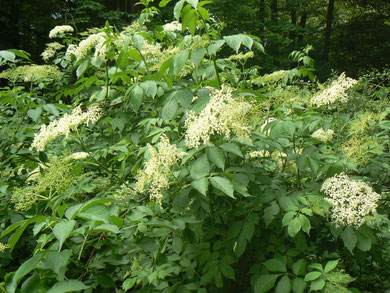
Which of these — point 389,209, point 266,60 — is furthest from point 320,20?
point 389,209

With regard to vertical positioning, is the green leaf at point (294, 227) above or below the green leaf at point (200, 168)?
Answer: below

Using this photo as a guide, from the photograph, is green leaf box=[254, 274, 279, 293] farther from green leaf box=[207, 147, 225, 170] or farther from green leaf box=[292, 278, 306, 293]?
green leaf box=[207, 147, 225, 170]

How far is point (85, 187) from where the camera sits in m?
2.19

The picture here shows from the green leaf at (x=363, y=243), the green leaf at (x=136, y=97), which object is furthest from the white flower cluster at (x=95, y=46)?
the green leaf at (x=363, y=243)

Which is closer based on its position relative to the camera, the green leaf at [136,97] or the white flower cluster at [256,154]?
the green leaf at [136,97]

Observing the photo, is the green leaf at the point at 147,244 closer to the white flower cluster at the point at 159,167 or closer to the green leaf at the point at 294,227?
the white flower cluster at the point at 159,167

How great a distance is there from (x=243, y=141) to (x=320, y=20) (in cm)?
2172

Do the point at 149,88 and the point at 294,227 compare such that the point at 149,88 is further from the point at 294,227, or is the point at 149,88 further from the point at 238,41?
the point at 294,227

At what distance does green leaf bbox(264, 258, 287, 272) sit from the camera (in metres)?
1.64

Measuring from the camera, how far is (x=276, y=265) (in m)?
1.67

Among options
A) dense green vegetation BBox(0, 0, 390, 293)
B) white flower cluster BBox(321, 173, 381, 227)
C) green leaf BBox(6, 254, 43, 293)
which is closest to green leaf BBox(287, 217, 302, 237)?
dense green vegetation BBox(0, 0, 390, 293)

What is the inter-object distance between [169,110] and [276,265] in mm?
987

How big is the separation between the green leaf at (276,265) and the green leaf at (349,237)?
33 centimetres

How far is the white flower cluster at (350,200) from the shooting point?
62.6 inches
